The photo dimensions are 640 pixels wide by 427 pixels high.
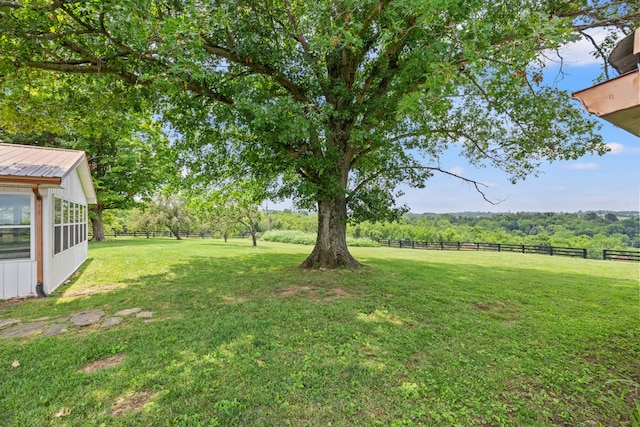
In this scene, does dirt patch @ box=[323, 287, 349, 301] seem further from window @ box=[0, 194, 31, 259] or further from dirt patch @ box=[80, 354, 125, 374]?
window @ box=[0, 194, 31, 259]

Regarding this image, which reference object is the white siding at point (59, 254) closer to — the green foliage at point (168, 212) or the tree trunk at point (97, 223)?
the tree trunk at point (97, 223)

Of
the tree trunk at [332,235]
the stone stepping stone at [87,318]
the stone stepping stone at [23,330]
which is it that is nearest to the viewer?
the stone stepping stone at [23,330]

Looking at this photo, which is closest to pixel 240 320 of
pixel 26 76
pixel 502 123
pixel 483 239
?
pixel 26 76

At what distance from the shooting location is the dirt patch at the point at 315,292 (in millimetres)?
6035

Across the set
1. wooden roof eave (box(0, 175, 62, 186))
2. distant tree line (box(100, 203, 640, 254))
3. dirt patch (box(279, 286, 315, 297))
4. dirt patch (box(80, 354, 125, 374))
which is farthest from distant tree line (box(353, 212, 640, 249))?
wooden roof eave (box(0, 175, 62, 186))

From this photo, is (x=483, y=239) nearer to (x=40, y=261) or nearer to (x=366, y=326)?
(x=366, y=326)

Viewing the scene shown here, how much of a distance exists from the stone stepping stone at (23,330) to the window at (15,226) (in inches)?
94.5

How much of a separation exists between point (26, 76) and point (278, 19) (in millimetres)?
6063

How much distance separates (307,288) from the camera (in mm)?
6770

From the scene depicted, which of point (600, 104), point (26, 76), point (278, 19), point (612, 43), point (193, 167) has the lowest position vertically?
point (600, 104)

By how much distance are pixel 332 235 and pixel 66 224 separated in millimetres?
7304

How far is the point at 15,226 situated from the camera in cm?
594

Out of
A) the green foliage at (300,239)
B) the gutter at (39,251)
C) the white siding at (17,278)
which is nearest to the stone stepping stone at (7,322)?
the gutter at (39,251)

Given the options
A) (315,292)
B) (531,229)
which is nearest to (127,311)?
(315,292)
